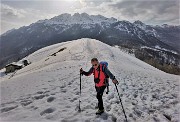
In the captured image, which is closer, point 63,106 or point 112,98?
point 63,106

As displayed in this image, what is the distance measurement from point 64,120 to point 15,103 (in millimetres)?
4958

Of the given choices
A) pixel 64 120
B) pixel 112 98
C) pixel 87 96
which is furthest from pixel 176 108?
pixel 64 120

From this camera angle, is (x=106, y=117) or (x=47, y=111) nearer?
(x=106, y=117)

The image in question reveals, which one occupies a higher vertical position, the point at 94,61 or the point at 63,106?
the point at 94,61

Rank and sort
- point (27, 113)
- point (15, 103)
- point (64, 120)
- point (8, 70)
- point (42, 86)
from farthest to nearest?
point (8, 70) < point (42, 86) < point (15, 103) < point (27, 113) < point (64, 120)

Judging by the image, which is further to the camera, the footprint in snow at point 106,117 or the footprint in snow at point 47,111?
the footprint in snow at point 47,111

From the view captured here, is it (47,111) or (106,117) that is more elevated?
(47,111)

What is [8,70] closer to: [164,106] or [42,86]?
[42,86]

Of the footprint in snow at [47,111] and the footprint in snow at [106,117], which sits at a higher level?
the footprint in snow at [47,111]

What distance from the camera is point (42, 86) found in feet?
57.9

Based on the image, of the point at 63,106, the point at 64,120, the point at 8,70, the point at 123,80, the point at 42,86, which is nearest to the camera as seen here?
the point at 64,120

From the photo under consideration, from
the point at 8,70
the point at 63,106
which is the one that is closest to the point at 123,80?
the point at 63,106

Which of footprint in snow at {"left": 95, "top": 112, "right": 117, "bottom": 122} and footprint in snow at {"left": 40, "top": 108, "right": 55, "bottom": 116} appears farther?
footprint in snow at {"left": 40, "top": 108, "right": 55, "bottom": 116}

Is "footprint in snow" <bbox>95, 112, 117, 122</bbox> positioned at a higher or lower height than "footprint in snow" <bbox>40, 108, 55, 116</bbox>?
lower
